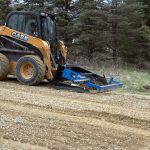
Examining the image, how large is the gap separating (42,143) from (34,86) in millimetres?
5733

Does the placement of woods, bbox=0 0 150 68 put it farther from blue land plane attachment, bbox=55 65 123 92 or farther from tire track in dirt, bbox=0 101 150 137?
tire track in dirt, bbox=0 101 150 137

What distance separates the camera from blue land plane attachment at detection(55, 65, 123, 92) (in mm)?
10156

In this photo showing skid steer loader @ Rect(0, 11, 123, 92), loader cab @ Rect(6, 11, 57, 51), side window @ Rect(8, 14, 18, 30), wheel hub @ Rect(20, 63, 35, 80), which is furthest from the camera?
side window @ Rect(8, 14, 18, 30)

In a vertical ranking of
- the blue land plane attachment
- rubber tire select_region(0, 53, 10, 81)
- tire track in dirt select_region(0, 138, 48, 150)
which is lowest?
tire track in dirt select_region(0, 138, 48, 150)

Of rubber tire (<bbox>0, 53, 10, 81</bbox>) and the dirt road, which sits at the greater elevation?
rubber tire (<bbox>0, 53, 10, 81</bbox>)

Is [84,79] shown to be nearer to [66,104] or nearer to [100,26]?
[66,104]

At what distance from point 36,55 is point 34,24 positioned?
1.03 metres

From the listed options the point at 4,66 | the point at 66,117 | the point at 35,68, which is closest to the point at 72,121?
the point at 66,117

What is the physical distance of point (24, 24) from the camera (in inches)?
450

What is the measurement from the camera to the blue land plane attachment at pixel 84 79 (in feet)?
33.3

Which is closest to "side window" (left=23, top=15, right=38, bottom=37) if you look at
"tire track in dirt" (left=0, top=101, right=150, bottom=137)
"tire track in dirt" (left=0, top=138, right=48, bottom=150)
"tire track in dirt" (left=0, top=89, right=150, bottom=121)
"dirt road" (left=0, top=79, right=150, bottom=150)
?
"dirt road" (left=0, top=79, right=150, bottom=150)

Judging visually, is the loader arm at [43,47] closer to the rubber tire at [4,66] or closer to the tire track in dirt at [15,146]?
the rubber tire at [4,66]

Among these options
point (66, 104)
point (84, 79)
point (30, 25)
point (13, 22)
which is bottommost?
point (66, 104)

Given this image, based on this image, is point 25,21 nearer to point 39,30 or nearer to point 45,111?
point 39,30
